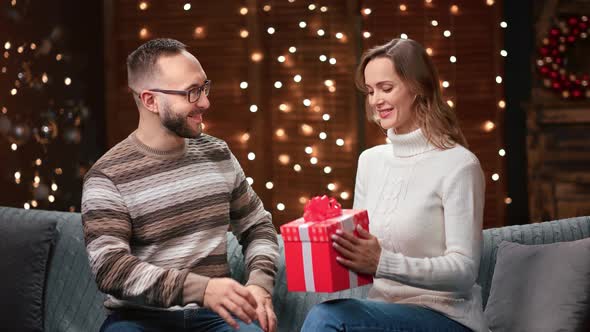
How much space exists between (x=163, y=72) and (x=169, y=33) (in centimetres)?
327

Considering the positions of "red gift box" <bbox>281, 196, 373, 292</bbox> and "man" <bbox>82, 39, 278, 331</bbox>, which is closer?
"red gift box" <bbox>281, 196, 373, 292</bbox>

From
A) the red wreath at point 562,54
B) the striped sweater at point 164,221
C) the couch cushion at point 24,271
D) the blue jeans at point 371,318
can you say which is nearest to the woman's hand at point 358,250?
the blue jeans at point 371,318

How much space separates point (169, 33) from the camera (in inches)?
221

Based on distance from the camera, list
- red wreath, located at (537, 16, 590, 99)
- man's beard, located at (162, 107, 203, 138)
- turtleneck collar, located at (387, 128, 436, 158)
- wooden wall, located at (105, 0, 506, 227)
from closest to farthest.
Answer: turtleneck collar, located at (387, 128, 436, 158) < man's beard, located at (162, 107, 203, 138) < wooden wall, located at (105, 0, 506, 227) < red wreath, located at (537, 16, 590, 99)

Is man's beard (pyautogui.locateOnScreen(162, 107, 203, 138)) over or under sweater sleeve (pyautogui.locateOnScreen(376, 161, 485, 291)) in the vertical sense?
over

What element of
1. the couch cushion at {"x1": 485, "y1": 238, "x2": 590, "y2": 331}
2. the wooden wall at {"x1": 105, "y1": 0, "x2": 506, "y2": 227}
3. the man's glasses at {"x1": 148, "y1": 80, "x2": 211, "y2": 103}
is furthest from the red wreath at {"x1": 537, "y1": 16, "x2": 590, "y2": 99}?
the man's glasses at {"x1": 148, "y1": 80, "x2": 211, "y2": 103}

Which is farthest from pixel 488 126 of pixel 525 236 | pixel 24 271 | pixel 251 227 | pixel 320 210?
pixel 320 210

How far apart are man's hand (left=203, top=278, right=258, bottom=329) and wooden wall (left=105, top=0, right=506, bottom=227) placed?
3.38 meters

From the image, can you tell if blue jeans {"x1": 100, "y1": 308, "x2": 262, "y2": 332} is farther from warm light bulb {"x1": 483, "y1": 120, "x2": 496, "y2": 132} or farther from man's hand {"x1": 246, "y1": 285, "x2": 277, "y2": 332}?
warm light bulb {"x1": 483, "y1": 120, "x2": 496, "y2": 132}

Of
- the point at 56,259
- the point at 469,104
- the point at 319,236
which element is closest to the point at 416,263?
the point at 319,236

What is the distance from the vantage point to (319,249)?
2.01 metres

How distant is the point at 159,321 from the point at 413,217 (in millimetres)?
744

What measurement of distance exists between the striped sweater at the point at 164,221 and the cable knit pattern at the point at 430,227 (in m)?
0.39

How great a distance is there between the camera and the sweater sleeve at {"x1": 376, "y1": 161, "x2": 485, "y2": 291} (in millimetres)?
2076
